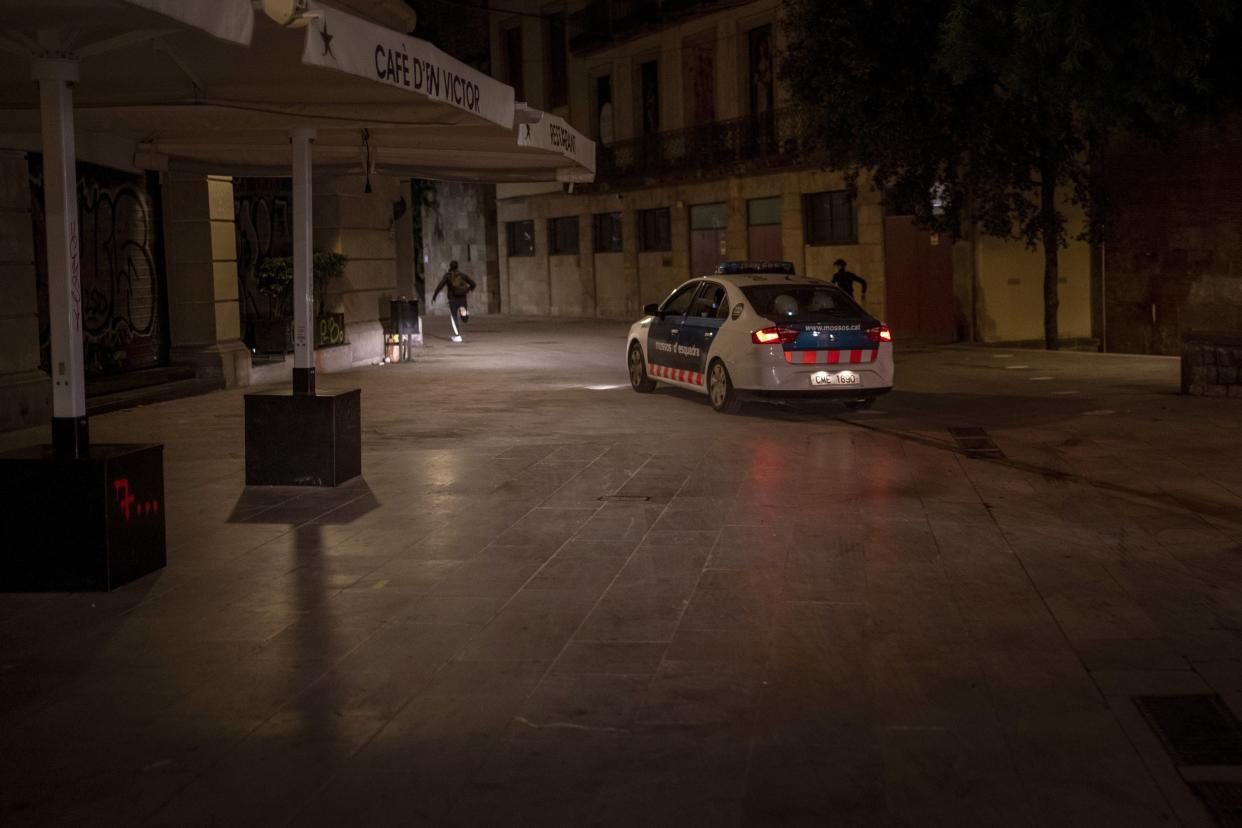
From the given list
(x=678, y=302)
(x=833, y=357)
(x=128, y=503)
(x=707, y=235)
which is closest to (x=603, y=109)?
(x=707, y=235)

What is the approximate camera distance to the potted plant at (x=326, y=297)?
22.8 m

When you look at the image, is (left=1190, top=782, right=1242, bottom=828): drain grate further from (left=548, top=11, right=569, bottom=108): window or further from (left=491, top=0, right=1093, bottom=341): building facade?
(left=548, top=11, right=569, bottom=108): window

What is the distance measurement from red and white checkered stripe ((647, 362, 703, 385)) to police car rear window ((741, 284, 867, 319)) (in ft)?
4.30

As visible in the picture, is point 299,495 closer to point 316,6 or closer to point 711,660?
point 316,6

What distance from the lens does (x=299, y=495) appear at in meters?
10.9

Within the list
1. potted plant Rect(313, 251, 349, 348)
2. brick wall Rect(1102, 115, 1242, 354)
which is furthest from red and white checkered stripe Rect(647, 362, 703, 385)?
brick wall Rect(1102, 115, 1242, 354)

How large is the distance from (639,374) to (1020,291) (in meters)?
12.2

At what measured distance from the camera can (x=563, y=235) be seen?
1813 inches

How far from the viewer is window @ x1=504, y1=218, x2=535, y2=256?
156 ft

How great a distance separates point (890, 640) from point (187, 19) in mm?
4210

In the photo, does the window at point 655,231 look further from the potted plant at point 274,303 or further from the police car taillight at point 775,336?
the police car taillight at point 775,336

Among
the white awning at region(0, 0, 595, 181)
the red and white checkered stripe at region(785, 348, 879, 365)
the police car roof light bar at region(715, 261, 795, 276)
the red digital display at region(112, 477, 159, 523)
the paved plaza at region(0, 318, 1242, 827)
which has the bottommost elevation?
the paved plaza at region(0, 318, 1242, 827)

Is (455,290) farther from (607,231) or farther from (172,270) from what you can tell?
(607,231)

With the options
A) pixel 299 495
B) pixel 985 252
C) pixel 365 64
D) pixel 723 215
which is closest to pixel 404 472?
pixel 299 495
